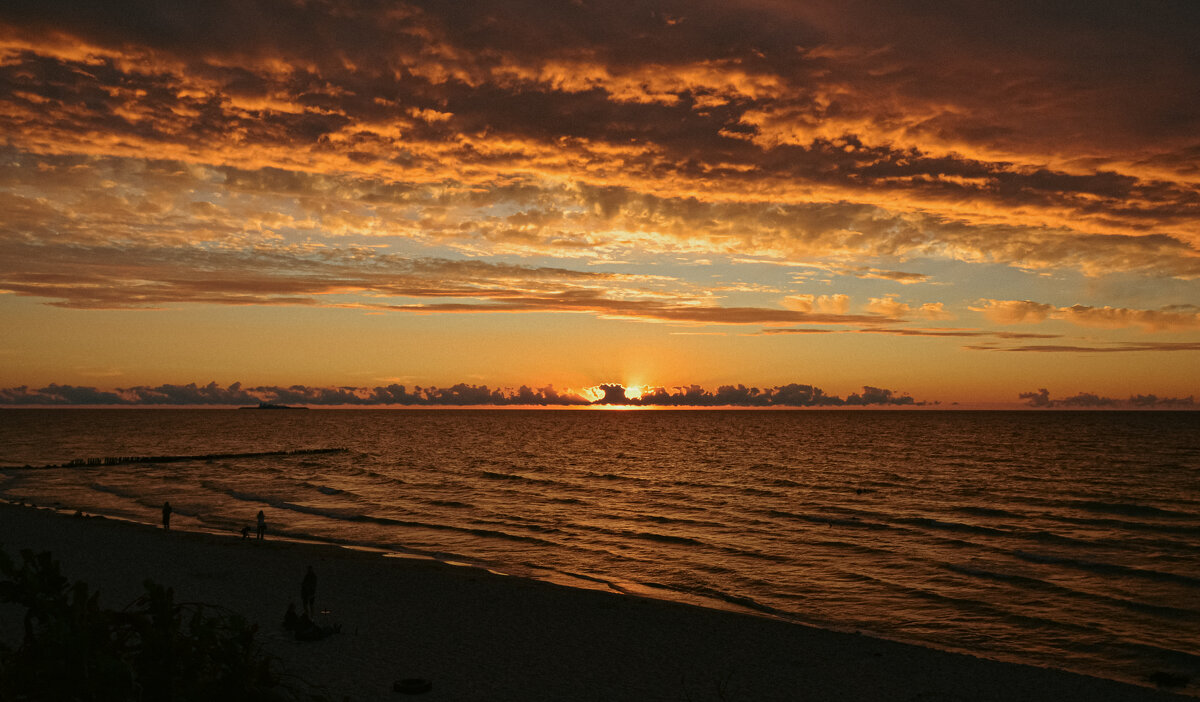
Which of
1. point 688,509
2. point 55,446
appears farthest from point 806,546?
point 55,446

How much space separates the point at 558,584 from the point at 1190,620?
22.4m

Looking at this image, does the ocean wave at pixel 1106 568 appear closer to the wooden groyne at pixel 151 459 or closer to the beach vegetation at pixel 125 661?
the beach vegetation at pixel 125 661

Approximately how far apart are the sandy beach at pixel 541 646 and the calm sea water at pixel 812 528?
2.72 metres

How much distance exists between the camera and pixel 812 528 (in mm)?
44031

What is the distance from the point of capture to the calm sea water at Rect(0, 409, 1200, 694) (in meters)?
26.5

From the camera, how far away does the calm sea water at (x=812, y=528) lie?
26516 mm

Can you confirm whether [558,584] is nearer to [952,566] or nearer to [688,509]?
[952,566]

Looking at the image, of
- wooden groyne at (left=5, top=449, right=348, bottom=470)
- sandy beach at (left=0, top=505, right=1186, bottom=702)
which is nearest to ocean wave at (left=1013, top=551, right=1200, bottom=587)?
Result: sandy beach at (left=0, top=505, right=1186, bottom=702)

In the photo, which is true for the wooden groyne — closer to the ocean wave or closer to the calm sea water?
the calm sea water

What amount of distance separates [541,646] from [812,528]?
2559cm

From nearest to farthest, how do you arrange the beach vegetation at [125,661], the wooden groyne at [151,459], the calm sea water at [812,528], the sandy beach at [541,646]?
the beach vegetation at [125,661]
the sandy beach at [541,646]
the calm sea water at [812,528]
the wooden groyne at [151,459]

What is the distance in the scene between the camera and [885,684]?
19.6 metres

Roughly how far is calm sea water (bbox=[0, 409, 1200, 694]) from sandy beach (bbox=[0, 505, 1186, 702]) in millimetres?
2721

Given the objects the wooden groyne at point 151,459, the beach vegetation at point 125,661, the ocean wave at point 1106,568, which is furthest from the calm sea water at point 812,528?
the beach vegetation at point 125,661
